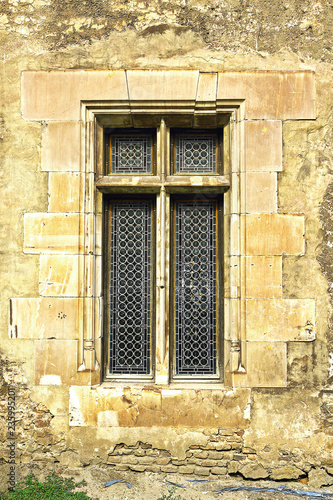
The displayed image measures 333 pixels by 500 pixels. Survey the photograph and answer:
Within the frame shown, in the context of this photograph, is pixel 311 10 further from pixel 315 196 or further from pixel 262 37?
pixel 315 196

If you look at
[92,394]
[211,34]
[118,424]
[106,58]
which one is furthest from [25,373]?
[211,34]

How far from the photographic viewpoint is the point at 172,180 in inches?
146

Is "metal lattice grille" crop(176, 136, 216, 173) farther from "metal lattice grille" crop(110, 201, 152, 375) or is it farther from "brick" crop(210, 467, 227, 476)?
"brick" crop(210, 467, 227, 476)

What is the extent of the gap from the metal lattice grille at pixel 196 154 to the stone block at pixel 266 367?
1689mm

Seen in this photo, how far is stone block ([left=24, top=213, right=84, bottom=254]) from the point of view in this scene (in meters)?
3.60

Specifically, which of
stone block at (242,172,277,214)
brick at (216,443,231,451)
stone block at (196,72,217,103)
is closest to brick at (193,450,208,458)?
brick at (216,443,231,451)

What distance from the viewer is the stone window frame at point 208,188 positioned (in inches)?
141

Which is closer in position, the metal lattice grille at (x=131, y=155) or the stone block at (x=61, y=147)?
the stone block at (x=61, y=147)

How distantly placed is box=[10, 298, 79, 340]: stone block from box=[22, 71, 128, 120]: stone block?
5.45 ft

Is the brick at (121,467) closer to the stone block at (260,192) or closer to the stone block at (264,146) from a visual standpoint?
the stone block at (260,192)

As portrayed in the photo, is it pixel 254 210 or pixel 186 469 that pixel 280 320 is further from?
pixel 186 469

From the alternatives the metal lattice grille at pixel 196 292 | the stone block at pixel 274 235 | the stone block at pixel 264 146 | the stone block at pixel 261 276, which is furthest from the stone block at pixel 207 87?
the stone block at pixel 261 276

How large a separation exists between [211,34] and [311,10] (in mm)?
927

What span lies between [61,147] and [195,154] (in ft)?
4.04
